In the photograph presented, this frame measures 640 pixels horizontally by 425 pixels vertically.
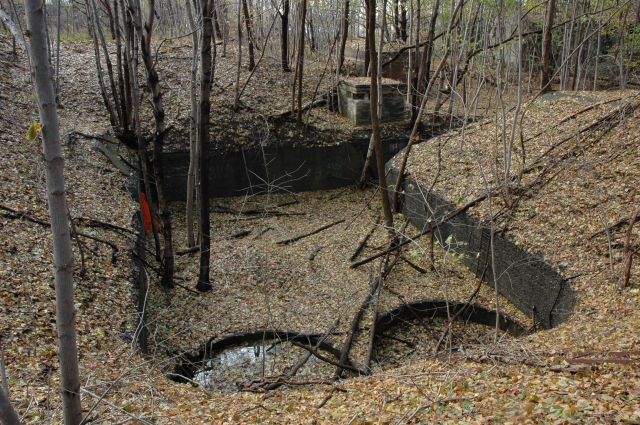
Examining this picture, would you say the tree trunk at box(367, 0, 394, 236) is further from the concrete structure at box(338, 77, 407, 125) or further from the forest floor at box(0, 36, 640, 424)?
the concrete structure at box(338, 77, 407, 125)

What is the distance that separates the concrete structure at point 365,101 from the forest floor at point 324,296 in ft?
6.35

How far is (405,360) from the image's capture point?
5676 mm

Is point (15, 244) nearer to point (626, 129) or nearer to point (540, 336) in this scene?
point (540, 336)

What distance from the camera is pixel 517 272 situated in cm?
623

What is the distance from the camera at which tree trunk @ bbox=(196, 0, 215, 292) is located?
537cm

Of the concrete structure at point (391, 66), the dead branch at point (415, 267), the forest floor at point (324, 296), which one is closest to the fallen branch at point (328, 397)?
the forest floor at point (324, 296)

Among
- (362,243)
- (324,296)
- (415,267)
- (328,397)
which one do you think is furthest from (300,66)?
(328,397)

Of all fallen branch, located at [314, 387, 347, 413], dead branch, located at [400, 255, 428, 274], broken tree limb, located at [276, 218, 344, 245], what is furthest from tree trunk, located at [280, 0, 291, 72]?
fallen branch, located at [314, 387, 347, 413]

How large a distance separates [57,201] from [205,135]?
13.1 feet

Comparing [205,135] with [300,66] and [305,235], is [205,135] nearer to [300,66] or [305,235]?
[305,235]

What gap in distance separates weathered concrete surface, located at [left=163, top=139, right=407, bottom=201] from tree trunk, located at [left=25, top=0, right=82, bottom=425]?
26.3 ft

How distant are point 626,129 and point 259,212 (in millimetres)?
6351

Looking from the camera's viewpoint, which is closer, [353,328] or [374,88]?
[353,328]

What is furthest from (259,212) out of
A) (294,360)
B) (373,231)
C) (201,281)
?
(294,360)
